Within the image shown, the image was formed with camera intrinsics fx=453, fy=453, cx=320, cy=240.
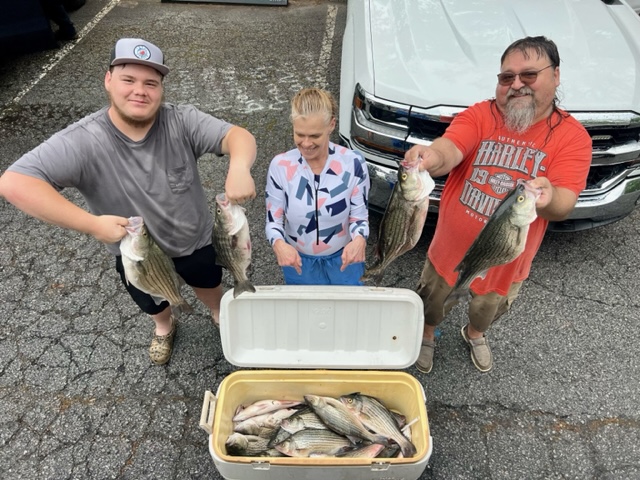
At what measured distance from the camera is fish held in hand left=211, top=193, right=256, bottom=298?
2.10m

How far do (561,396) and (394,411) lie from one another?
4.15 feet

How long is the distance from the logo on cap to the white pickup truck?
1801 mm

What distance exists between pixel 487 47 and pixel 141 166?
2886 mm

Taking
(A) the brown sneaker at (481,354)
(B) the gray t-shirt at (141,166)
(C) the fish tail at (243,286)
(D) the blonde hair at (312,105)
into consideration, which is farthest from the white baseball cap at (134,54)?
(A) the brown sneaker at (481,354)

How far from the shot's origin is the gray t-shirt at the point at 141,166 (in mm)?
2145

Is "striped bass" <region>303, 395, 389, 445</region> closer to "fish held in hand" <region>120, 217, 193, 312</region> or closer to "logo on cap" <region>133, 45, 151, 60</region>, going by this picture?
"fish held in hand" <region>120, 217, 193, 312</region>

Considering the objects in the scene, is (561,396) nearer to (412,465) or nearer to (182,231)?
(412,465)

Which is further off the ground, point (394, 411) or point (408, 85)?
point (408, 85)

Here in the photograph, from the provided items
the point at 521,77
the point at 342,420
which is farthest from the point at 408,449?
the point at 521,77

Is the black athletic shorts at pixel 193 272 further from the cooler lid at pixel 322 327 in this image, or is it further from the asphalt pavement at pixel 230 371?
the asphalt pavement at pixel 230 371

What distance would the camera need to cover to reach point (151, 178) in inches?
95.7

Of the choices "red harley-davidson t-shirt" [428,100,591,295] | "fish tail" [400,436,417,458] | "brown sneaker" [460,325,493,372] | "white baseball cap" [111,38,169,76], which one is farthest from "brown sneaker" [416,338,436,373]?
"white baseball cap" [111,38,169,76]

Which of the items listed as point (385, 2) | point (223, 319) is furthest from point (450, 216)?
point (385, 2)

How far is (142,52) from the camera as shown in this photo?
2.16 m
